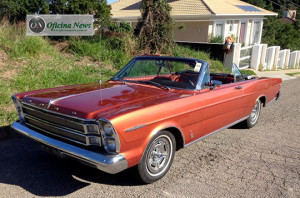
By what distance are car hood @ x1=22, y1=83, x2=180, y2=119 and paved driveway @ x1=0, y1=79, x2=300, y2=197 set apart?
93 cm

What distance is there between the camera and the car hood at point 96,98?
A: 3.12 m

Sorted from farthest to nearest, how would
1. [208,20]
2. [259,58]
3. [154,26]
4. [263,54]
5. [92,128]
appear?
[208,20] < [263,54] < [259,58] < [154,26] < [92,128]

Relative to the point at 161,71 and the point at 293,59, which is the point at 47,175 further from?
the point at 293,59

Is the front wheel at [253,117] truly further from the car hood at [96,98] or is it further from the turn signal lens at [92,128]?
the turn signal lens at [92,128]

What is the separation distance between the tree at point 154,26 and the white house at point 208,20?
6.78 m

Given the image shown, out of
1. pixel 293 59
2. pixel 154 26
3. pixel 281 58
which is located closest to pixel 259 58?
pixel 281 58

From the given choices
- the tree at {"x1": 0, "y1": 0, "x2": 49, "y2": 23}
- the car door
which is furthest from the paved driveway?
the tree at {"x1": 0, "y1": 0, "x2": 49, "y2": 23}

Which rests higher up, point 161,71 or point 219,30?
point 219,30

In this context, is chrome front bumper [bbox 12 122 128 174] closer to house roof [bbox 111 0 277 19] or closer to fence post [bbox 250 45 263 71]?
fence post [bbox 250 45 263 71]

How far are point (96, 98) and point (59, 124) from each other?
22.6 inches

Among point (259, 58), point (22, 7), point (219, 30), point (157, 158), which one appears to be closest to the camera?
point (157, 158)

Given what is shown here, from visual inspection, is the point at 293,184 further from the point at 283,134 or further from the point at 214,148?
the point at 283,134

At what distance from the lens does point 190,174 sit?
147 inches

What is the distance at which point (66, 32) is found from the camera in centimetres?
1024
